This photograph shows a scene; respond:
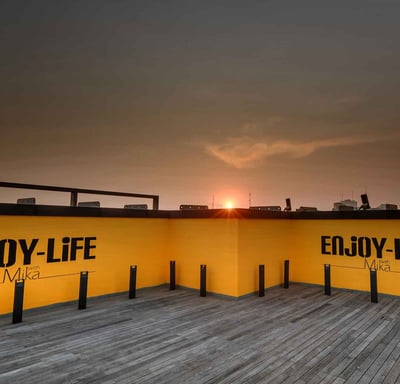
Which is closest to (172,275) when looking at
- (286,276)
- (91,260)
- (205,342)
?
(91,260)

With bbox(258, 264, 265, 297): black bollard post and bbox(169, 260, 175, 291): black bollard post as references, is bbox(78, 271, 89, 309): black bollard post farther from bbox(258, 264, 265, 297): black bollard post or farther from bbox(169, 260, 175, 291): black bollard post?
bbox(258, 264, 265, 297): black bollard post

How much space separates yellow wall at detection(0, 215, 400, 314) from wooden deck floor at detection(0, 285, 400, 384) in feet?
1.86

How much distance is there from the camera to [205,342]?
4.37 meters

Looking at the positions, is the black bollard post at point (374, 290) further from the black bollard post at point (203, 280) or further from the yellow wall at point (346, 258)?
the black bollard post at point (203, 280)

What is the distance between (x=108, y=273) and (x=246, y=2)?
21.4 ft

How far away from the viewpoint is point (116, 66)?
587cm

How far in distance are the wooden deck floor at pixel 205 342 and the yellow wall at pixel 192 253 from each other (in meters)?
0.57

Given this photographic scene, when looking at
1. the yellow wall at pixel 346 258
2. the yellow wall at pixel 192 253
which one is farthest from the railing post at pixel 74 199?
the yellow wall at pixel 346 258

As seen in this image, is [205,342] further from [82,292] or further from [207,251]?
[207,251]

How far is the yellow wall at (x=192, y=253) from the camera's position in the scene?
6.04 metres

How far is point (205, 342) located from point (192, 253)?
11.9 feet

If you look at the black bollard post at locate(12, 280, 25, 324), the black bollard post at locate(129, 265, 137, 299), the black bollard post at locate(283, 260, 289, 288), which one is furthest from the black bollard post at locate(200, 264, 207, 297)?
the black bollard post at locate(12, 280, 25, 324)

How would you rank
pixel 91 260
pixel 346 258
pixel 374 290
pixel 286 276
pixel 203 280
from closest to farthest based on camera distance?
pixel 374 290 → pixel 91 260 → pixel 203 280 → pixel 346 258 → pixel 286 276

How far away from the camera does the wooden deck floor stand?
3.40 metres
